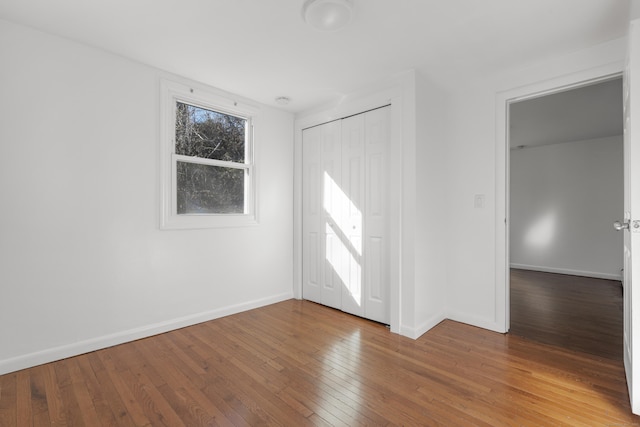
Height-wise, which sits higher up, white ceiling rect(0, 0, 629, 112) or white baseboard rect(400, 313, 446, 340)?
white ceiling rect(0, 0, 629, 112)

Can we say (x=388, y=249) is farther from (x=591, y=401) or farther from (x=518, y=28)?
(x=518, y=28)

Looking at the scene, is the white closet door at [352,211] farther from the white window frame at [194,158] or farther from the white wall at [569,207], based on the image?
the white wall at [569,207]

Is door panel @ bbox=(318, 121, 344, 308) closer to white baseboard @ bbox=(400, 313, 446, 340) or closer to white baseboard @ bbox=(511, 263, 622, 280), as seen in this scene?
white baseboard @ bbox=(400, 313, 446, 340)

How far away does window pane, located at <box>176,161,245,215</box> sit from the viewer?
119 inches

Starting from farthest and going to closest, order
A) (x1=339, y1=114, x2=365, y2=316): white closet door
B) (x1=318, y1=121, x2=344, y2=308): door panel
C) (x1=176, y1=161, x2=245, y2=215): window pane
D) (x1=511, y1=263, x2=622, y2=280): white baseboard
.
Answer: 1. (x1=511, y1=263, x2=622, y2=280): white baseboard
2. (x1=318, y1=121, x2=344, y2=308): door panel
3. (x1=339, y1=114, x2=365, y2=316): white closet door
4. (x1=176, y1=161, x2=245, y2=215): window pane

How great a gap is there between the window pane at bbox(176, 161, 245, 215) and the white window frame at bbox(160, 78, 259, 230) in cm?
5

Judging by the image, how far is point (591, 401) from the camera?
183cm

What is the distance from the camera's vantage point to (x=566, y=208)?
573 centimetres

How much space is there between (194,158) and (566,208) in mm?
6516

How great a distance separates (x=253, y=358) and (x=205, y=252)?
1.27m

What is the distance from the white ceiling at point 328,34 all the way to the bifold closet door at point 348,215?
67 cm

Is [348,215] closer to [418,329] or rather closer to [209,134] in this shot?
[418,329]

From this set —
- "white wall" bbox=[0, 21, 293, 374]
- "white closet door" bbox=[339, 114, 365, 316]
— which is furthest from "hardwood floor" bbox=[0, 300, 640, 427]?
"white closet door" bbox=[339, 114, 365, 316]

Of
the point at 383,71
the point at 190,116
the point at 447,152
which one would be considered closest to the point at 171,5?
the point at 190,116
